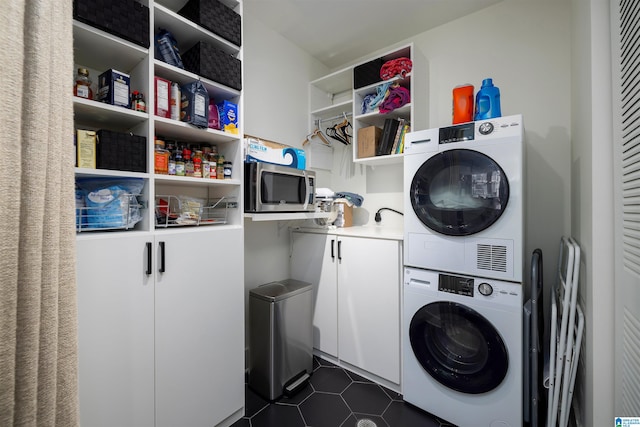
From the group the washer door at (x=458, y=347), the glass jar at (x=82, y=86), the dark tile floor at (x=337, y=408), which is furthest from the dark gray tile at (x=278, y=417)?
the glass jar at (x=82, y=86)

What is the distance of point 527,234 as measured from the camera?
1.98 m

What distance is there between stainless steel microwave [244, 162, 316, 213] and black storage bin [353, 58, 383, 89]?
3.22 ft

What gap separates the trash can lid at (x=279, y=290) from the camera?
75.0 inches

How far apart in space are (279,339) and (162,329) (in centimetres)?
78

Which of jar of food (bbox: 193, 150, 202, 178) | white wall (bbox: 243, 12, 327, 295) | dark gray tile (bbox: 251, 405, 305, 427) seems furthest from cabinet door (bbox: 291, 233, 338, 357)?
jar of food (bbox: 193, 150, 202, 178)

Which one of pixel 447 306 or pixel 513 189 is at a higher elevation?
pixel 513 189

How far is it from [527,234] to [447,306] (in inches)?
35.9

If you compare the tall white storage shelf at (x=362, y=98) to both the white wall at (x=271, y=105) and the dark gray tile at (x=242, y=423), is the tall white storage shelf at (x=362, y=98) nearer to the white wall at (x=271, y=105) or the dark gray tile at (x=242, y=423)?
the white wall at (x=271, y=105)

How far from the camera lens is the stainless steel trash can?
73.7 inches

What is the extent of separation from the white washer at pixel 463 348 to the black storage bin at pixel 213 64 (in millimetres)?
1631

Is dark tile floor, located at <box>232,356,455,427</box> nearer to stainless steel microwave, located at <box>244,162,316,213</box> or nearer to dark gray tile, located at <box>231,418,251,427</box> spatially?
dark gray tile, located at <box>231,418,251,427</box>

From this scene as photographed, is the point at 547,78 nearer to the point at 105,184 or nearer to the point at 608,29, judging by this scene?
the point at 608,29

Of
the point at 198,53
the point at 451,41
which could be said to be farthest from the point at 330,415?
the point at 451,41

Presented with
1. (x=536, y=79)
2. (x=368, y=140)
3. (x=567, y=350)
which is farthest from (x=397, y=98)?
(x=567, y=350)
